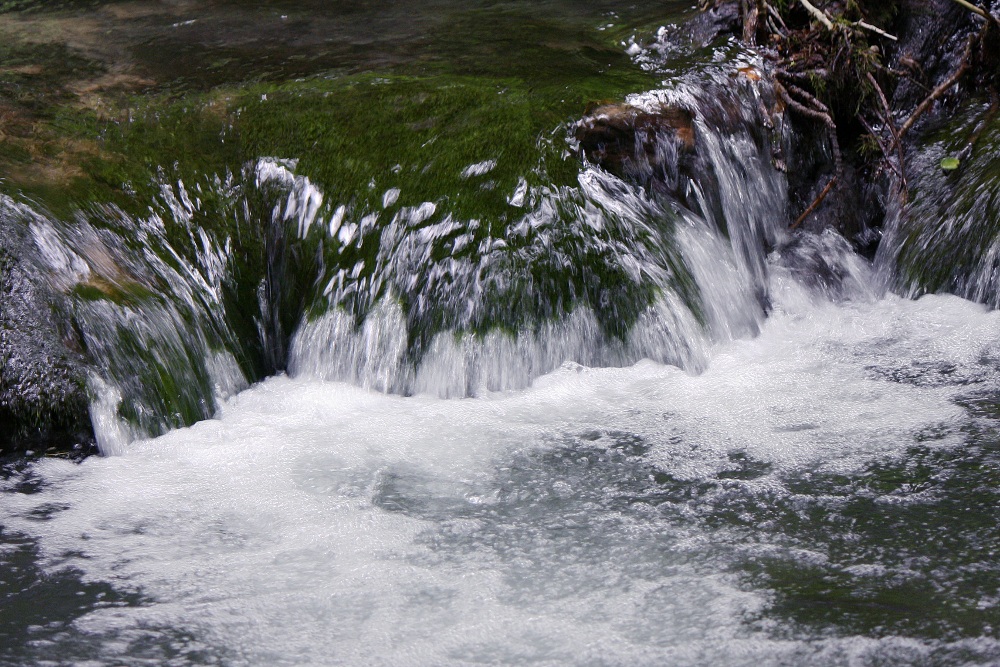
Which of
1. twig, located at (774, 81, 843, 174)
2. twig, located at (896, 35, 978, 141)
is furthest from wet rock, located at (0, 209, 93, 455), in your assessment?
twig, located at (896, 35, 978, 141)

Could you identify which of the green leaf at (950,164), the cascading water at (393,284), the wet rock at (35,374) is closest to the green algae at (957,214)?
the green leaf at (950,164)

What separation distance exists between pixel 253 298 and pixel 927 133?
3.78 metres

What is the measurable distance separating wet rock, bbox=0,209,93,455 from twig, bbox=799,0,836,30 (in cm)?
424

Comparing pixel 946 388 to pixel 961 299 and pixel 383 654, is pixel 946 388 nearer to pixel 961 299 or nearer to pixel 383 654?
pixel 961 299

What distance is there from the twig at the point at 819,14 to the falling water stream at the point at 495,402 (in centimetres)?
59

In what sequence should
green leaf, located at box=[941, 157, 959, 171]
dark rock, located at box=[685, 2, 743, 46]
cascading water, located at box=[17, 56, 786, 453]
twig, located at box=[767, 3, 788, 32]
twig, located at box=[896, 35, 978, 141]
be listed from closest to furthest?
1. cascading water, located at box=[17, 56, 786, 453]
2. green leaf, located at box=[941, 157, 959, 171]
3. twig, located at box=[896, 35, 978, 141]
4. twig, located at box=[767, 3, 788, 32]
5. dark rock, located at box=[685, 2, 743, 46]

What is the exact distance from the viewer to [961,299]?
4.56 meters

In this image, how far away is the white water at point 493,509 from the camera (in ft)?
8.09

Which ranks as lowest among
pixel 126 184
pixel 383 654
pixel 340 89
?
pixel 383 654

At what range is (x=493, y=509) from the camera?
3107mm

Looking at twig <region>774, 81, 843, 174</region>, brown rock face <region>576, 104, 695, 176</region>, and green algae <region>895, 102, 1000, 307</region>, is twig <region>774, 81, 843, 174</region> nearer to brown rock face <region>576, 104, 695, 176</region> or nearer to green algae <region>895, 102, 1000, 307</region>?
green algae <region>895, 102, 1000, 307</region>

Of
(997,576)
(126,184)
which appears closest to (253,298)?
(126,184)

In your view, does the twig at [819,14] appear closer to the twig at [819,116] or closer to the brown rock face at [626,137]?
the twig at [819,116]

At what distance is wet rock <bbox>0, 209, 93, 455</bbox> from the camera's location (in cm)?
354
